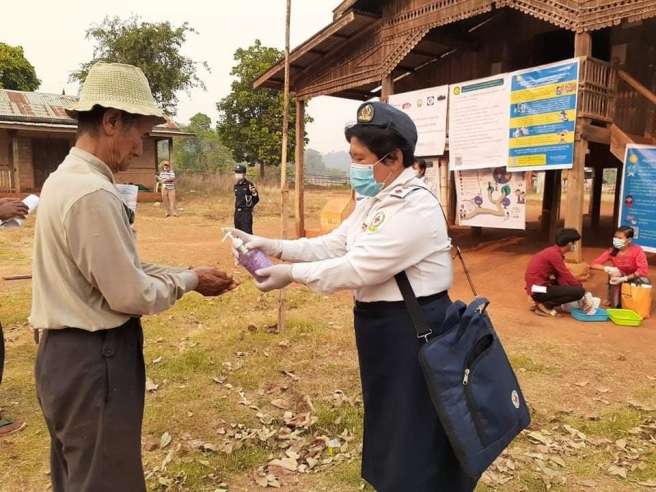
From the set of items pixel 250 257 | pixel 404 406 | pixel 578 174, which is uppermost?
pixel 578 174

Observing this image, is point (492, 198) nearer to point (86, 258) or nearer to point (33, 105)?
point (86, 258)

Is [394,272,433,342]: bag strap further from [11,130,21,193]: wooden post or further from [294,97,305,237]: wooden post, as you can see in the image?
[11,130,21,193]: wooden post

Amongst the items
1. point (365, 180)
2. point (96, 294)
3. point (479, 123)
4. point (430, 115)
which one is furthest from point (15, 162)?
point (365, 180)

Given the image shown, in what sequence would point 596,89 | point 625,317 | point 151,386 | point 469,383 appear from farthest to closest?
point 596,89, point 625,317, point 151,386, point 469,383

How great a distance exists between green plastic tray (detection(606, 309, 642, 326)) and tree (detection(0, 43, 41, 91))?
31.0m

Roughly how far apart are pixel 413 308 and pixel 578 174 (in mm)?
6664

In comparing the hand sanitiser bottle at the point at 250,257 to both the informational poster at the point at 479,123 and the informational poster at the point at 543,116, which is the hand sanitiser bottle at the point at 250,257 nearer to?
the informational poster at the point at 543,116

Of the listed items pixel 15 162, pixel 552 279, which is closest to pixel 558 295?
pixel 552 279

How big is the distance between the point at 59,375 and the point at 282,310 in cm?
406

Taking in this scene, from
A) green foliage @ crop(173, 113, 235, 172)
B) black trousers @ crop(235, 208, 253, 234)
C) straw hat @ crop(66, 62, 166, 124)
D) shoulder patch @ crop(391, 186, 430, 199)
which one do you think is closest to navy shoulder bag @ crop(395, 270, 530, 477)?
shoulder patch @ crop(391, 186, 430, 199)

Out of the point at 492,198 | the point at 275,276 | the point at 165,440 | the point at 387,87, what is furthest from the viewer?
the point at 387,87

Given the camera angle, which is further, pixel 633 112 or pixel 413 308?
pixel 633 112

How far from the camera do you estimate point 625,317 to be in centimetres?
660

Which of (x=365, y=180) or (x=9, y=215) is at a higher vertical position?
(x=365, y=180)
